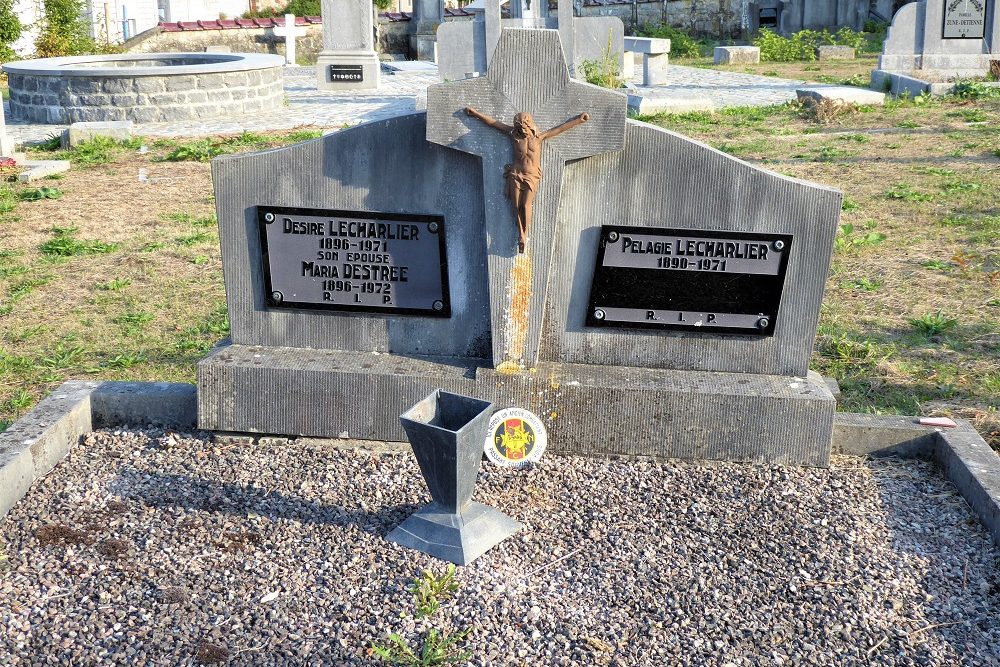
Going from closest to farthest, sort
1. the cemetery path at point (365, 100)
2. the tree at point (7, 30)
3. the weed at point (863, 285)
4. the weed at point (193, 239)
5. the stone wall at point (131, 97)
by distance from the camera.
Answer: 1. the weed at point (863, 285)
2. the weed at point (193, 239)
3. the cemetery path at point (365, 100)
4. the stone wall at point (131, 97)
5. the tree at point (7, 30)

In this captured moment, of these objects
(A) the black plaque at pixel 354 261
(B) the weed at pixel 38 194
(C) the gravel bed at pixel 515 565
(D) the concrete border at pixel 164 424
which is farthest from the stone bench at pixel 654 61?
(C) the gravel bed at pixel 515 565

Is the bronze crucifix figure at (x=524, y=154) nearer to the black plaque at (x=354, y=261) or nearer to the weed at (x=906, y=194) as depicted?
the black plaque at (x=354, y=261)

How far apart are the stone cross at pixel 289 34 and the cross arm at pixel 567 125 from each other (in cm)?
2318

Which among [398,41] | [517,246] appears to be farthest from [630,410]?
[398,41]

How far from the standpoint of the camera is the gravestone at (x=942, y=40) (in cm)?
1773

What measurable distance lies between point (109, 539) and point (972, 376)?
13.7ft

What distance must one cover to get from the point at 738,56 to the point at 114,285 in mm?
19724

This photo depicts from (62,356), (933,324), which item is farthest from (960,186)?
(62,356)

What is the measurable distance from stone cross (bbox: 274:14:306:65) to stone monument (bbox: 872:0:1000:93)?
14640 millimetres

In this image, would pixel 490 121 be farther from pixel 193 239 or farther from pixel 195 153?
pixel 195 153

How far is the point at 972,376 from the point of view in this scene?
530cm

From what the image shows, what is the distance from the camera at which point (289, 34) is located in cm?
2659

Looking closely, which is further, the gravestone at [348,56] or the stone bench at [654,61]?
the stone bench at [654,61]

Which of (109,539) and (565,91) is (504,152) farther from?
(109,539)
